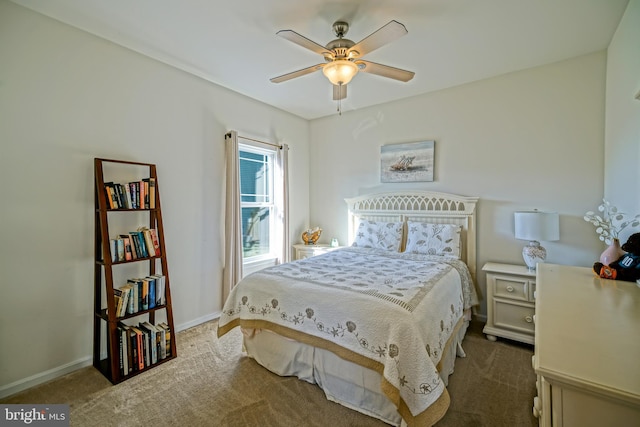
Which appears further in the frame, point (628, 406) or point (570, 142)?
point (570, 142)

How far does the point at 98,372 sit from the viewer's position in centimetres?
219

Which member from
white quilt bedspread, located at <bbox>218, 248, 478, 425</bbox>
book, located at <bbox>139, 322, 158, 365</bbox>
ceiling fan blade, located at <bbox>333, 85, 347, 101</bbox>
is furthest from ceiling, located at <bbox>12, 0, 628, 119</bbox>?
book, located at <bbox>139, 322, 158, 365</bbox>

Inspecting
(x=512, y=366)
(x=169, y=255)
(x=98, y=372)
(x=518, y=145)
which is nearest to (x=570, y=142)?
(x=518, y=145)

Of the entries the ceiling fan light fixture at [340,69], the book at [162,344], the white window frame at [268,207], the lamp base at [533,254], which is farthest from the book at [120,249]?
the lamp base at [533,254]

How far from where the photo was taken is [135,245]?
2.32 metres

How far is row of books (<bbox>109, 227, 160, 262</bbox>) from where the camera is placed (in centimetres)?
221

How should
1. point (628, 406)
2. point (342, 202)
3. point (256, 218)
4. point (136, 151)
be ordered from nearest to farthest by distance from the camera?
point (628, 406), point (136, 151), point (256, 218), point (342, 202)

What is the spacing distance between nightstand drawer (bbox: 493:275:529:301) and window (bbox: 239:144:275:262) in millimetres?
2809

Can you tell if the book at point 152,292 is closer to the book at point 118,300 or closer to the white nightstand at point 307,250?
the book at point 118,300

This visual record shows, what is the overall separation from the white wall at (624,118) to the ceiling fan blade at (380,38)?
1439mm

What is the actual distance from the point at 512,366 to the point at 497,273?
81cm

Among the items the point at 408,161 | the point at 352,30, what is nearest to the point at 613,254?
the point at 408,161

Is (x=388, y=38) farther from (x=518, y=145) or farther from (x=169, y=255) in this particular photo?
(x=169, y=255)

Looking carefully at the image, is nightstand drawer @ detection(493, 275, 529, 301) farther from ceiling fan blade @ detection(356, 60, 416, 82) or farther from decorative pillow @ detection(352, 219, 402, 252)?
ceiling fan blade @ detection(356, 60, 416, 82)
